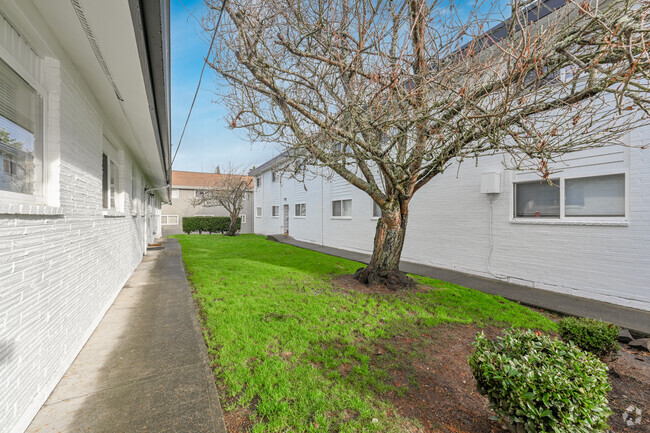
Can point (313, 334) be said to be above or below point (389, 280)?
below

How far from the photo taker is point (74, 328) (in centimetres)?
279

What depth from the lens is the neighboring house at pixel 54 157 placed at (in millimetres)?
1782

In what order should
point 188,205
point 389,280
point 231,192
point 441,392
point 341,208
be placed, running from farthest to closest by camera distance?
point 188,205
point 231,192
point 341,208
point 389,280
point 441,392

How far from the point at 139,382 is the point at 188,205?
79.7 ft

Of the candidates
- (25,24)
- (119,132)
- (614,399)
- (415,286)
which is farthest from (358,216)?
(25,24)

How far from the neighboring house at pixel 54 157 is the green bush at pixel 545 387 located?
320 centimetres

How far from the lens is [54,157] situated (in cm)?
241

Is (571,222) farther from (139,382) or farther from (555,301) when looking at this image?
(139,382)

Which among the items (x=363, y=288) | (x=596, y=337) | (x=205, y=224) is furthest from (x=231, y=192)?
(x=596, y=337)

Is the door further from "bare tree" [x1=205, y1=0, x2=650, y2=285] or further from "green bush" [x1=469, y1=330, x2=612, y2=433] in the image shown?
"green bush" [x1=469, y1=330, x2=612, y2=433]

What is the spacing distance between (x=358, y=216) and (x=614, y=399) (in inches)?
367

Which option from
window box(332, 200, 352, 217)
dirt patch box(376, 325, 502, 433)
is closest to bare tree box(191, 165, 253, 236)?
window box(332, 200, 352, 217)

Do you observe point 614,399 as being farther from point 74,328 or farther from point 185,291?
point 185,291

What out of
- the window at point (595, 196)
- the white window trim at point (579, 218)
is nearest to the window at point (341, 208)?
the white window trim at point (579, 218)
